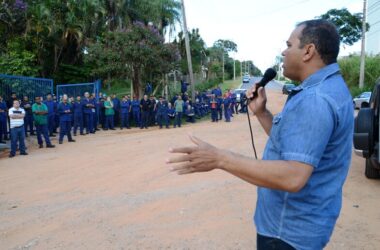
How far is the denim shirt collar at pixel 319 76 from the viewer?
5.30ft

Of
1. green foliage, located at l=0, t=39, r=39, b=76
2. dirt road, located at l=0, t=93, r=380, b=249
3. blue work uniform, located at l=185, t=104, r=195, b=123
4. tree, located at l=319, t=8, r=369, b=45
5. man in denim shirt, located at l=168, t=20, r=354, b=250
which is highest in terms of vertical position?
tree, located at l=319, t=8, r=369, b=45

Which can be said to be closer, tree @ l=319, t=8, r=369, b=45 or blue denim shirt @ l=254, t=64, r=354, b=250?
blue denim shirt @ l=254, t=64, r=354, b=250

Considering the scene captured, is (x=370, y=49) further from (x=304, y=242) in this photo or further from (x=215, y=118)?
(x=304, y=242)

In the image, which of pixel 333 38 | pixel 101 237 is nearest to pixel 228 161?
pixel 333 38

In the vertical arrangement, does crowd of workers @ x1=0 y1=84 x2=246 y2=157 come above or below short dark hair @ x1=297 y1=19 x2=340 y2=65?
below

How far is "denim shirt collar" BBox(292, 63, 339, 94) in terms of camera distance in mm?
1614

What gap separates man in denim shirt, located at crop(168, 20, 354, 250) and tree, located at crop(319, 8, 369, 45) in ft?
198

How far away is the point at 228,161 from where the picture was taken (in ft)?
5.11

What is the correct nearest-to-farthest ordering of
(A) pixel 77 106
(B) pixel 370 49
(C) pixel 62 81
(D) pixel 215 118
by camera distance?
(A) pixel 77 106, (D) pixel 215 118, (C) pixel 62 81, (B) pixel 370 49

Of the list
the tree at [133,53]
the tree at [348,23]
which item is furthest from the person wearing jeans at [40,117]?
the tree at [348,23]

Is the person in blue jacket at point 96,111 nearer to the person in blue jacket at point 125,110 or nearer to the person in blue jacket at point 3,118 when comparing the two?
the person in blue jacket at point 125,110

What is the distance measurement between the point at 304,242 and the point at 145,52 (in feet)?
62.4

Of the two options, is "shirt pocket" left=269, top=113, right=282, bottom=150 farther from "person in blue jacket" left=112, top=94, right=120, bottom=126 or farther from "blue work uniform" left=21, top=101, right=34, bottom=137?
"person in blue jacket" left=112, top=94, right=120, bottom=126

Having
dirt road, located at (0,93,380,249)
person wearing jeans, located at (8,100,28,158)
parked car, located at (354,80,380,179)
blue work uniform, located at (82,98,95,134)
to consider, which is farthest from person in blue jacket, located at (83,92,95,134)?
parked car, located at (354,80,380,179)
